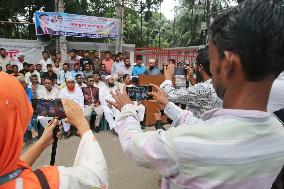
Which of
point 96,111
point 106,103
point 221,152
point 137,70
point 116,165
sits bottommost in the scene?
point 116,165

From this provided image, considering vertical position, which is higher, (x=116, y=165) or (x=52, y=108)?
(x=52, y=108)

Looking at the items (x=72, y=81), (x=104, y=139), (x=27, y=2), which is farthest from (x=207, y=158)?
(x=27, y=2)

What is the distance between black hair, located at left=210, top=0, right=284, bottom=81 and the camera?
37.1 inches

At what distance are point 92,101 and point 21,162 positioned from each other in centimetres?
676

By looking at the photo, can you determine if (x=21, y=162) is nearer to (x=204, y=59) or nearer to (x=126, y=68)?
(x=204, y=59)

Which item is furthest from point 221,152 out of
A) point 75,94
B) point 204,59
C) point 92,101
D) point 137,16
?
point 137,16

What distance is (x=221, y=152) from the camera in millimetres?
929

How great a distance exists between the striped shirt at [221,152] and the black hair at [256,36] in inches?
5.1

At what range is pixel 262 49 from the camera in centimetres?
94

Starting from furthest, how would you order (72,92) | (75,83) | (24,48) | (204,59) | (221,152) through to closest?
(24,48)
(75,83)
(72,92)
(204,59)
(221,152)

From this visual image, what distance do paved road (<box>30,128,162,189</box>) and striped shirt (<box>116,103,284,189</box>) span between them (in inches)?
138

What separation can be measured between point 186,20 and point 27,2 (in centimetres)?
1424

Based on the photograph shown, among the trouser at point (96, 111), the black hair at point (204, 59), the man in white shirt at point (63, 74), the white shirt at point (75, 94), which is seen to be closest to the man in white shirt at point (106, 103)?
the trouser at point (96, 111)

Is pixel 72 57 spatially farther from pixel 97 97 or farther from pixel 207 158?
pixel 207 158
